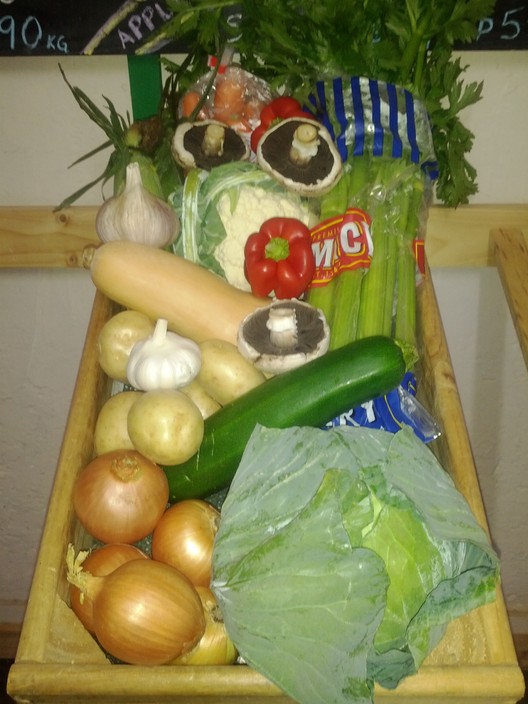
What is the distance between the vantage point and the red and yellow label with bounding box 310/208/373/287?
101cm

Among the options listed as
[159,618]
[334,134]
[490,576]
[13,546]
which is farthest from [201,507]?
[13,546]

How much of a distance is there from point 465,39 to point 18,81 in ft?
2.90

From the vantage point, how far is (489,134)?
4.66 feet

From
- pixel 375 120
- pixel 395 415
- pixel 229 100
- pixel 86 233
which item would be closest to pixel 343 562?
pixel 395 415

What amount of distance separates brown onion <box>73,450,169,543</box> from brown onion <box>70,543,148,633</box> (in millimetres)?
19

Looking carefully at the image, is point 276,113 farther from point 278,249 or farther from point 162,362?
point 162,362

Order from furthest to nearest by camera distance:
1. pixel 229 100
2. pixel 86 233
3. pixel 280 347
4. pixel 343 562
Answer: pixel 86 233
pixel 229 100
pixel 280 347
pixel 343 562

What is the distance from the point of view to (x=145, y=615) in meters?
0.68

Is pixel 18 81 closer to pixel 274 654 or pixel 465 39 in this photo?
pixel 465 39

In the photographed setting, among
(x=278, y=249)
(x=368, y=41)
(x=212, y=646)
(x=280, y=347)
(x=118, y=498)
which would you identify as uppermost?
(x=368, y=41)

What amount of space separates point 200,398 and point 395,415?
275 mm

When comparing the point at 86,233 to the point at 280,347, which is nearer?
the point at 280,347

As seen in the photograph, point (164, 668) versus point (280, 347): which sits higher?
point (280, 347)

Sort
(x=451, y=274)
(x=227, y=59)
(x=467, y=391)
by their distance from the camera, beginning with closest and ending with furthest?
(x=227, y=59)
(x=451, y=274)
(x=467, y=391)
